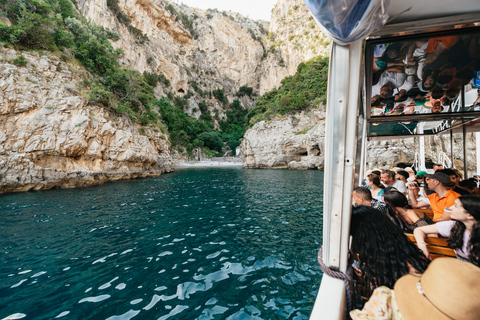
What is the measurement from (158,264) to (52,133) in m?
13.2

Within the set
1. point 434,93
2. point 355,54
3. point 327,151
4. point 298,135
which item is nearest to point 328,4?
point 355,54

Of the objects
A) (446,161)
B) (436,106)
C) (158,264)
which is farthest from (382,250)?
(446,161)

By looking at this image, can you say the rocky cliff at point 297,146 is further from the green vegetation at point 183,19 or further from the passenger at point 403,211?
the green vegetation at point 183,19

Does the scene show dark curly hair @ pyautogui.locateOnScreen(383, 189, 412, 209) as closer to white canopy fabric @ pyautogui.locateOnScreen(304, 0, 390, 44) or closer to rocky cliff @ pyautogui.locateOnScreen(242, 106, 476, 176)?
white canopy fabric @ pyautogui.locateOnScreen(304, 0, 390, 44)

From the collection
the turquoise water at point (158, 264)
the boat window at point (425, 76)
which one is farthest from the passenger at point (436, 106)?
the turquoise water at point (158, 264)

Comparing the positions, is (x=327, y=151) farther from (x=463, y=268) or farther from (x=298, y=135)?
(x=298, y=135)

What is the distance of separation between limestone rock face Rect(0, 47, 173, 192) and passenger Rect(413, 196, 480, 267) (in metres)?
15.0

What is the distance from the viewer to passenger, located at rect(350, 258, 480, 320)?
2.24ft

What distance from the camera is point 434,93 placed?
3121mm

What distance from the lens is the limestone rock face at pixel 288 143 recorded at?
23.9 metres

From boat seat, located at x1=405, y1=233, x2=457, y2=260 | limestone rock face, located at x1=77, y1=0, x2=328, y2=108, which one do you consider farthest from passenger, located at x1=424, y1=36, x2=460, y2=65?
limestone rock face, located at x1=77, y1=0, x2=328, y2=108

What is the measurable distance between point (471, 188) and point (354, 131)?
374 centimetres

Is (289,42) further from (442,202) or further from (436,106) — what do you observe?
(442,202)

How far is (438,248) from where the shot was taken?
1780mm
